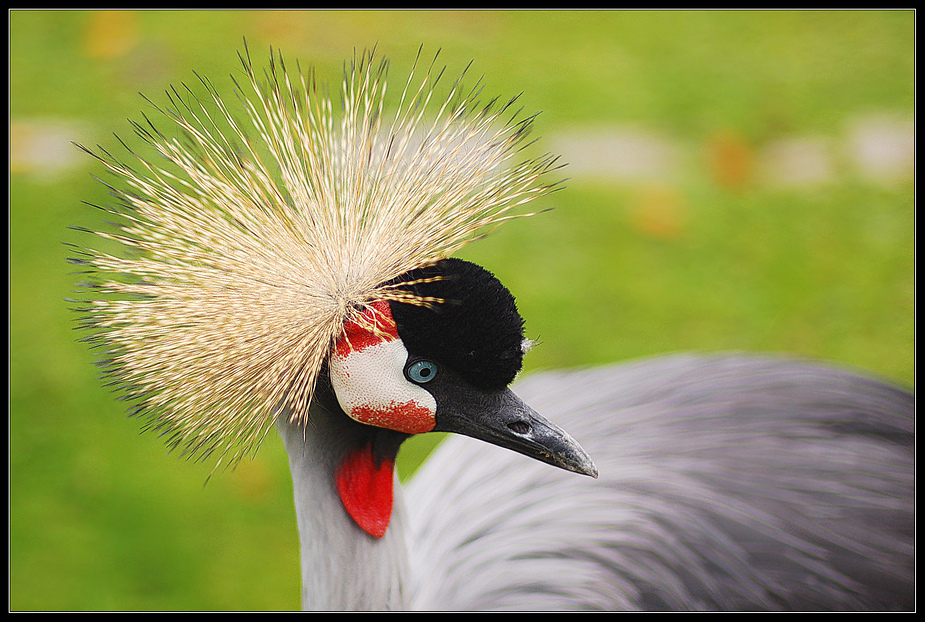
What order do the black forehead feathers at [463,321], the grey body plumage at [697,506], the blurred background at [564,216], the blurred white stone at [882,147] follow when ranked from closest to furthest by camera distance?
the black forehead feathers at [463,321] < the grey body plumage at [697,506] < the blurred background at [564,216] < the blurred white stone at [882,147]

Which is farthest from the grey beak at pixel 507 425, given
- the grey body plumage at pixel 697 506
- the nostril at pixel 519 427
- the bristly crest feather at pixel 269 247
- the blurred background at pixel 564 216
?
the blurred background at pixel 564 216

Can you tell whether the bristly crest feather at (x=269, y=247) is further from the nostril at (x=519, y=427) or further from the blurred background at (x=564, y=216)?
the blurred background at (x=564, y=216)

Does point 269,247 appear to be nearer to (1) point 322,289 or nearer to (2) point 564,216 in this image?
(1) point 322,289

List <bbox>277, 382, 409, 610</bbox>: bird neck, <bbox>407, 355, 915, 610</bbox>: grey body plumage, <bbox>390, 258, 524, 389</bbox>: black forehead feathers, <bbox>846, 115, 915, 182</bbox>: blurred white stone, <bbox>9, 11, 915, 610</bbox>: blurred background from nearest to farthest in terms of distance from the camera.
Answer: <bbox>390, 258, 524, 389</bbox>: black forehead feathers → <bbox>277, 382, 409, 610</bbox>: bird neck → <bbox>407, 355, 915, 610</bbox>: grey body plumage → <bbox>9, 11, 915, 610</bbox>: blurred background → <bbox>846, 115, 915, 182</bbox>: blurred white stone

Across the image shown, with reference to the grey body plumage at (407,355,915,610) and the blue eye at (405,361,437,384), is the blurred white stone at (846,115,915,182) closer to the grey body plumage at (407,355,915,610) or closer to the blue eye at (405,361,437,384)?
the grey body plumage at (407,355,915,610)

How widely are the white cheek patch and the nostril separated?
0.23ft

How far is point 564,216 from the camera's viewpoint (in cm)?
201

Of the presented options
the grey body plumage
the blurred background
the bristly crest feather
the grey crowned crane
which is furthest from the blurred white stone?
the bristly crest feather

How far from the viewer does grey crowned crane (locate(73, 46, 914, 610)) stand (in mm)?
659

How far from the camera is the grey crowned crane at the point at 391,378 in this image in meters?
0.66

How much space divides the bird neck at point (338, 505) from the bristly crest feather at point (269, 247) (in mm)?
39

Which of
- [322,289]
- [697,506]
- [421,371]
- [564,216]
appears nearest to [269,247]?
[322,289]

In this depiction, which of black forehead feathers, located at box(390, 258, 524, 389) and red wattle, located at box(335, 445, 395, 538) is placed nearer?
black forehead feathers, located at box(390, 258, 524, 389)
